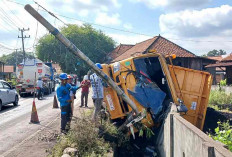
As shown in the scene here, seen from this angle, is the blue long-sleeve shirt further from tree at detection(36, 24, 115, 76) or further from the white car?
tree at detection(36, 24, 115, 76)

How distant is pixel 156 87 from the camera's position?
7.75 meters

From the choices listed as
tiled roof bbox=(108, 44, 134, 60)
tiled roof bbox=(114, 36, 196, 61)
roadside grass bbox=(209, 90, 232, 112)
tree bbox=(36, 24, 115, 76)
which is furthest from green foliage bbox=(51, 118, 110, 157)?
tree bbox=(36, 24, 115, 76)

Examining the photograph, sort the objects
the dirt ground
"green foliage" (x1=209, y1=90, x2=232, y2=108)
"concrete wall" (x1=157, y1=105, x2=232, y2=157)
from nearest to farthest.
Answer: "concrete wall" (x1=157, y1=105, x2=232, y2=157)
the dirt ground
"green foliage" (x1=209, y1=90, x2=232, y2=108)

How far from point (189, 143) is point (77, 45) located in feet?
135

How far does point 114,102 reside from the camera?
7750mm

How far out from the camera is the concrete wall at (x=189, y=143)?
117 inches

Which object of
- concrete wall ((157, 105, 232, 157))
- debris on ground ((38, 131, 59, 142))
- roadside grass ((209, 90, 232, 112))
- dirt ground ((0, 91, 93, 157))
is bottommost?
dirt ground ((0, 91, 93, 157))

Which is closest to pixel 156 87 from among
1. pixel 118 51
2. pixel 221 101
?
pixel 221 101

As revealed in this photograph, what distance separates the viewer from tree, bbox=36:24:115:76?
43.4m

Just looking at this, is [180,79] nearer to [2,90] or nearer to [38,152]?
[38,152]

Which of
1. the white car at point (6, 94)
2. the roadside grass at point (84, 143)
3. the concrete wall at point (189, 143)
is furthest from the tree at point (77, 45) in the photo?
the concrete wall at point (189, 143)

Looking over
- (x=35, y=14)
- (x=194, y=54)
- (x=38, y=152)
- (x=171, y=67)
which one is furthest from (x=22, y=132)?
(x=194, y=54)

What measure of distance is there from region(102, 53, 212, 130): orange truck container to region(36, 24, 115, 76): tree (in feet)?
115

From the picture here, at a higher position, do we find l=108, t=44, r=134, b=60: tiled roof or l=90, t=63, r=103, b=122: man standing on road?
l=108, t=44, r=134, b=60: tiled roof
